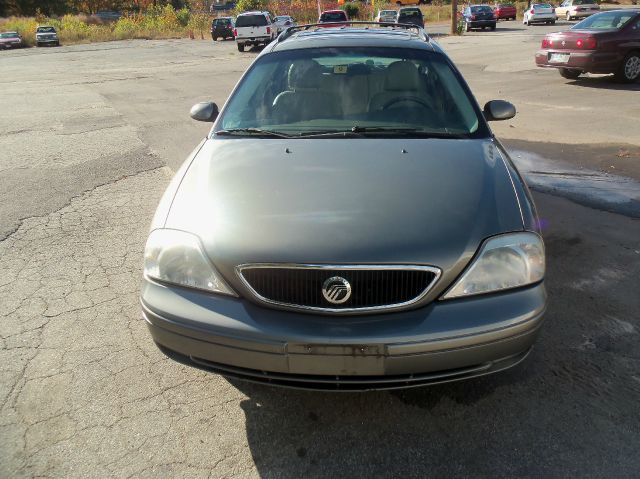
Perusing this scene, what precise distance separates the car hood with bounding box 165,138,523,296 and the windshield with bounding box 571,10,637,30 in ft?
36.6

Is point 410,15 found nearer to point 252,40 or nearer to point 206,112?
point 252,40

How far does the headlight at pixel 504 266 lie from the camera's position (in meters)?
2.29

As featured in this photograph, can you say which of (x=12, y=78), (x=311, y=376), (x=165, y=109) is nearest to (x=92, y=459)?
(x=311, y=376)

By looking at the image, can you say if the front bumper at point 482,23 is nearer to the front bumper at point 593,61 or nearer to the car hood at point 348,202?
the front bumper at point 593,61

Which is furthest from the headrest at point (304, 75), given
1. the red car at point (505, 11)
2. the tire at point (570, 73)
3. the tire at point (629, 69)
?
the red car at point (505, 11)

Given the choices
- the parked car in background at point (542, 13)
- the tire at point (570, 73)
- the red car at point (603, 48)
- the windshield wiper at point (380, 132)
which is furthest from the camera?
the parked car in background at point (542, 13)

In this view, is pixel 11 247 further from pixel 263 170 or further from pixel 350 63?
pixel 350 63

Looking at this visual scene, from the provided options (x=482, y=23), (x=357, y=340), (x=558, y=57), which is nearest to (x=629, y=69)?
(x=558, y=57)

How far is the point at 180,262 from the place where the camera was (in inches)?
96.3

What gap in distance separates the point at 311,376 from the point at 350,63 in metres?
2.43

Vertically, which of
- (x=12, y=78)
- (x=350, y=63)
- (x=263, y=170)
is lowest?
(x=12, y=78)

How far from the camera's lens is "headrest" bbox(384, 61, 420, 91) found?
371 cm

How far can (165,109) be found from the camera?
11.4 meters

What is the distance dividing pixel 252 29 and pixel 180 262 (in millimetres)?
29683
